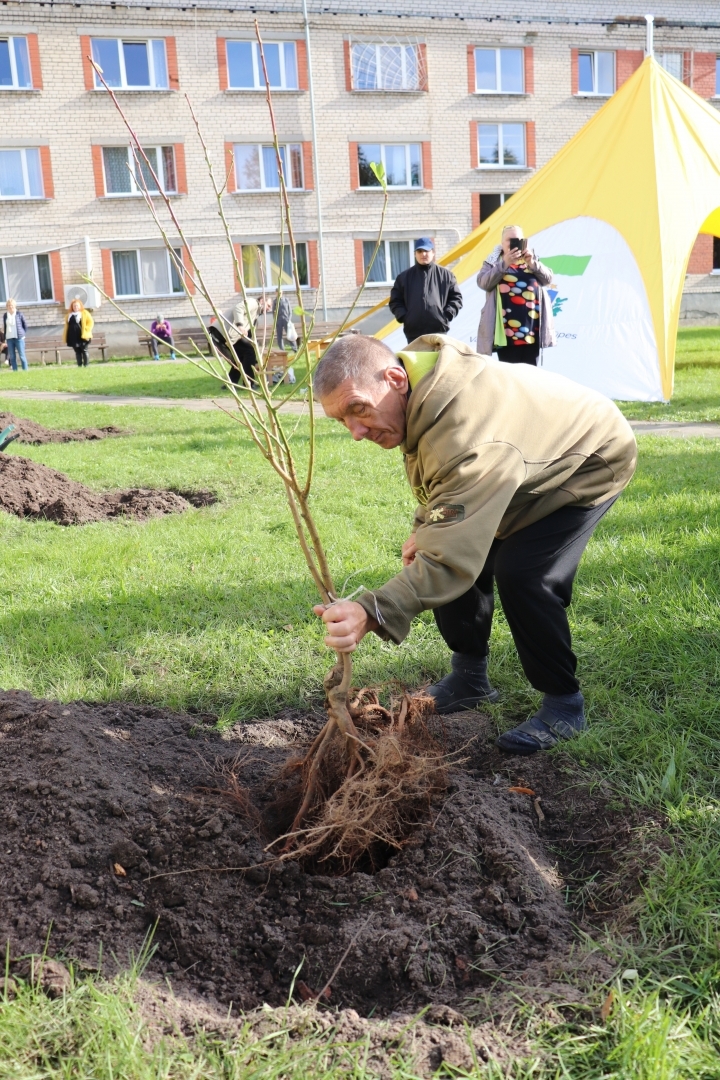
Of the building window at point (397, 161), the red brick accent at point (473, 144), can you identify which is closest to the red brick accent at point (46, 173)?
the building window at point (397, 161)

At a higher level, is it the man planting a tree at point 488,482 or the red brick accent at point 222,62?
the red brick accent at point 222,62

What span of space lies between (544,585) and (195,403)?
38.3 feet

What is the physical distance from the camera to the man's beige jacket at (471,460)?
8.50 ft

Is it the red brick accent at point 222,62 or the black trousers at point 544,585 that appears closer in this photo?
the black trousers at point 544,585

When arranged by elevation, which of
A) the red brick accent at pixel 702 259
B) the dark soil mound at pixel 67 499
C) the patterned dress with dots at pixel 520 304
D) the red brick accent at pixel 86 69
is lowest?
the dark soil mound at pixel 67 499

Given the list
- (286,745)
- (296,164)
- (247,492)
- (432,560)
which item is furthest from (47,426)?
(296,164)

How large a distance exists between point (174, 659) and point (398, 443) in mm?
1780

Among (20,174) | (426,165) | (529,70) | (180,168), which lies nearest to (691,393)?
(426,165)

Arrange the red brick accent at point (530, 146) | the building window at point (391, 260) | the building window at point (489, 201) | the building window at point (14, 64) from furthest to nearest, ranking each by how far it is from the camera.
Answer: the building window at point (489, 201), the red brick accent at point (530, 146), the building window at point (391, 260), the building window at point (14, 64)

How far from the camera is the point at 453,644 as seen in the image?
3.59m

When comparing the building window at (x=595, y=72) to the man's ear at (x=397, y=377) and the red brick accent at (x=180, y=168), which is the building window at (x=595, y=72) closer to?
Answer: the red brick accent at (x=180, y=168)

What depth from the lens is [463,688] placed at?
3.64 m

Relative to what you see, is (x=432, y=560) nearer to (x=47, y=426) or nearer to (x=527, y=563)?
(x=527, y=563)

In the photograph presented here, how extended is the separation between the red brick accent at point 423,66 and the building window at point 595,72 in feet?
17.8
